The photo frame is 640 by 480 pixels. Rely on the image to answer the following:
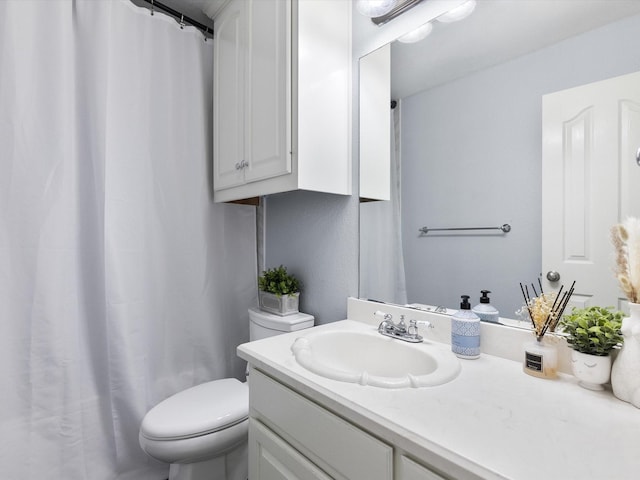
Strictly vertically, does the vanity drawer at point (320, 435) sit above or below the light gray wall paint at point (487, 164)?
below

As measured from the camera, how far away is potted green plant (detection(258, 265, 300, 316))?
1.53 m

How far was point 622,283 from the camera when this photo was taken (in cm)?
70

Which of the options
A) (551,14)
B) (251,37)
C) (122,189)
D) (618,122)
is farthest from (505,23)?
(122,189)

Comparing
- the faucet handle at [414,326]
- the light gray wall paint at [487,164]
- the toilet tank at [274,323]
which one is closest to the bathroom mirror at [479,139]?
the light gray wall paint at [487,164]

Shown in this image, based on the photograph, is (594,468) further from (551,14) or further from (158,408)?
(158,408)

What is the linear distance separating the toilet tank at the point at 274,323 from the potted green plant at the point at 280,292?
0.03 m

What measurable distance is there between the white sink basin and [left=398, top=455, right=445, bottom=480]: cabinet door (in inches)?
6.3

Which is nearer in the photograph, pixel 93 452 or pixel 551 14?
pixel 551 14

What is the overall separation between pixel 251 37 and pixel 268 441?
1.46m

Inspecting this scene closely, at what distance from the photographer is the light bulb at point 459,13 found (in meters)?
1.06

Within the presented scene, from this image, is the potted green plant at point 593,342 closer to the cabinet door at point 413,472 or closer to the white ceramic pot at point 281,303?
the cabinet door at point 413,472

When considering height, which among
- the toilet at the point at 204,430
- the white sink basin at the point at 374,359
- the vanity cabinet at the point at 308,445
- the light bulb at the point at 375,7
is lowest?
the toilet at the point at 204,430

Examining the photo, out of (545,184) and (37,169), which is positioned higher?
(37,169)

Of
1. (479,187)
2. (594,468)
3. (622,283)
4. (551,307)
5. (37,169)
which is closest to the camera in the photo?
(594,468)
